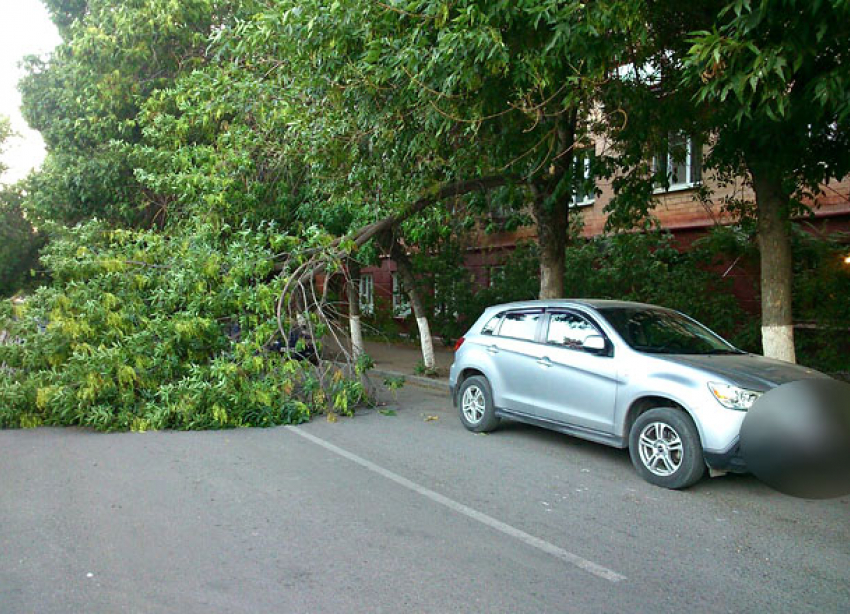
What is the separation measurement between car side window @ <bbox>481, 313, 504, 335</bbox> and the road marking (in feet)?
7.70

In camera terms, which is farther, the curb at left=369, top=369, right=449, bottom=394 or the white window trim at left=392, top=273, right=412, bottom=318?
the white window trim at left=392, top=273, right=412, bottom=318

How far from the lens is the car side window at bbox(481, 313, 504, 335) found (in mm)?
9250

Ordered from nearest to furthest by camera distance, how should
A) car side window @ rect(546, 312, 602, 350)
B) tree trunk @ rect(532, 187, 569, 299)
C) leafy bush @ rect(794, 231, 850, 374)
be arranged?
car side window @ rect(546, 312, 602, 350) < tree trunk @ rect(532, 187, 569, 299) < leafy bush @ rect(794, 231, 850, 374)

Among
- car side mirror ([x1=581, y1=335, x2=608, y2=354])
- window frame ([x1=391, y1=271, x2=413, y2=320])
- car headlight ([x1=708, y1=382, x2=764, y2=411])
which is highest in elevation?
window frame ([x1=391, y1=271, x2=413, y2=320])

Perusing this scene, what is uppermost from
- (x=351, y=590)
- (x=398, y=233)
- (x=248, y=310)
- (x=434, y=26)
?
(x=434, y=26)

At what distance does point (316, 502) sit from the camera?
6188 mm

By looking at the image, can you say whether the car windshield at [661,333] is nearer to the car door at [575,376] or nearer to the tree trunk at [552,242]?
the car door at [575,376]

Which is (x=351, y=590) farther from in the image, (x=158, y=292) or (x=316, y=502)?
(x=158, y=292)

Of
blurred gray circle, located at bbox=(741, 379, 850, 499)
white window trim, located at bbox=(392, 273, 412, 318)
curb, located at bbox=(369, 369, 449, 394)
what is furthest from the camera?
white window trim, located at bbox=(392, 273, 412, 318)

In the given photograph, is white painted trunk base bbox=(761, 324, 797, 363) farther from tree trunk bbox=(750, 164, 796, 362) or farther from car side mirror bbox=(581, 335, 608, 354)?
car side mirror bbox=(581, 335, 608, 354)

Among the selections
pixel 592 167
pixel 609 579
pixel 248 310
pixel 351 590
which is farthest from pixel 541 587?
pixel 592 167

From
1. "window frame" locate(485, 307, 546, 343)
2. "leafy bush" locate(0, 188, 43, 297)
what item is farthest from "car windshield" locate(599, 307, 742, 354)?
"leafy bush" locate(0, 188, 43, 297)

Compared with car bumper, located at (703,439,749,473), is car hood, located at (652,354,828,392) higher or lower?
higher

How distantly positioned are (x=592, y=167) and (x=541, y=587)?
8193 millimetres
